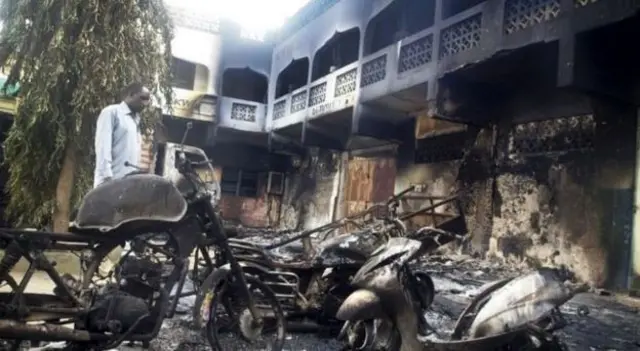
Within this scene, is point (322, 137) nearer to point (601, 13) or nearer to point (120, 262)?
point (601, 13)

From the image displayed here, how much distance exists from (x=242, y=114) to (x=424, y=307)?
15217 millimetres

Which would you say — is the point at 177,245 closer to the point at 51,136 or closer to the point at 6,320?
the point at 6,320

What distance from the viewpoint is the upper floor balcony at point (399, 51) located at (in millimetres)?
6559

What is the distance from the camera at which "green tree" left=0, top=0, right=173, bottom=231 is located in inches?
277

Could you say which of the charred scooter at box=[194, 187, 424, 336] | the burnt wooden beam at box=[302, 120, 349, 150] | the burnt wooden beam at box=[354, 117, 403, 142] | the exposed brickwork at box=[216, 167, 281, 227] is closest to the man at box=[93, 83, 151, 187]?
the charred scooter at box=[194, 187, 424, 336]

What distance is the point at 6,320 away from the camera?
9.07 feet

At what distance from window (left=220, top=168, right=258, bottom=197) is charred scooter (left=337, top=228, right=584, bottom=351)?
1637 cm

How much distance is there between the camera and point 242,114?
1800 cm

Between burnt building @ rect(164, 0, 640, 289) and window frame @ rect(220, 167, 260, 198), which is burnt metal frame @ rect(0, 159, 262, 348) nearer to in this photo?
burnt building @ rect(164, 0, 640, 289)

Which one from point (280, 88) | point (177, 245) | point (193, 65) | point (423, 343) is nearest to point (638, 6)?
point (423, 343)

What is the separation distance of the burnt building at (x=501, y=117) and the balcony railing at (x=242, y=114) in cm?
347

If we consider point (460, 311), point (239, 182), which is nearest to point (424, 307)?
point (460, 311)

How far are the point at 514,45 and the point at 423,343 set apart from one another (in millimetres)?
5283

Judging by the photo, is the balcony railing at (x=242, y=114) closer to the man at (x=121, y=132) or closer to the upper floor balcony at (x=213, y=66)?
the upper floor balcony at (x=213, y=66)
